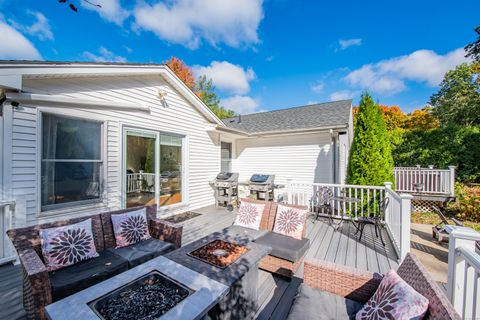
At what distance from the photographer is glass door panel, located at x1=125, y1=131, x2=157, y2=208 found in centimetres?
495

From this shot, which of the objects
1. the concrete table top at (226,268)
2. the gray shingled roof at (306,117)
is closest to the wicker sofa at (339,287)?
the concrete table top at (226,268)

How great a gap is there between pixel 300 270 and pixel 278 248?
26.7 inches

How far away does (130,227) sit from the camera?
3123 millimetres

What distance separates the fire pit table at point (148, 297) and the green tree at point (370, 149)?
18.0 ft

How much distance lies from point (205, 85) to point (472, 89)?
23423 mm

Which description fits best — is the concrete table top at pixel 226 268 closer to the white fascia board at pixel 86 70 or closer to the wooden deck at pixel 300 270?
the wooden deck at pixel 300 270

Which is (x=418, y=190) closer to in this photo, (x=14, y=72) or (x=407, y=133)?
(x=407, y=133)

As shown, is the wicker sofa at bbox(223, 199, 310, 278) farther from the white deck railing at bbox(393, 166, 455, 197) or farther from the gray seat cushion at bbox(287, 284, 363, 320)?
the white deck railing at bbox(393, 166, 455, 197)

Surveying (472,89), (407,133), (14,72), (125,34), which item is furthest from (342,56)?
(472,89)

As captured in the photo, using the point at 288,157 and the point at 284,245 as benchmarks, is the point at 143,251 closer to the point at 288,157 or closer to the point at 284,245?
the point at 284,245

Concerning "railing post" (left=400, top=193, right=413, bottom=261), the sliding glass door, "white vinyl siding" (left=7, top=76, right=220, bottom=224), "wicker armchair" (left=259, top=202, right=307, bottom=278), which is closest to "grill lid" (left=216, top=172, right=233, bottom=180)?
"white vinyl siding" (left=7, top=76, right=220, bottom=224)

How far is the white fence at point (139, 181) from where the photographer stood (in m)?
5.00

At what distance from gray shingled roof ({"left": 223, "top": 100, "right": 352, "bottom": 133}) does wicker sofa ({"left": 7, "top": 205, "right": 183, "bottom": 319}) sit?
5.89m

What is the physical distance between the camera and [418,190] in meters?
8.30
